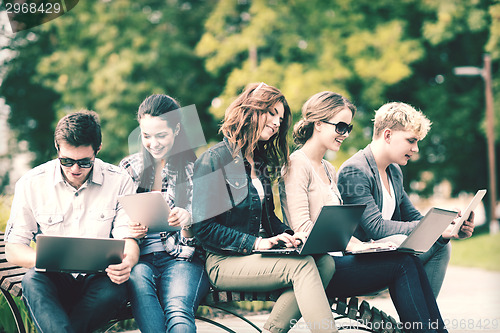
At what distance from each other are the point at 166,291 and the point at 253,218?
0.63 m

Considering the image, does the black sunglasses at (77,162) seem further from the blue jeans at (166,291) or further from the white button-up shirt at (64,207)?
the blue jeans at (166,291)

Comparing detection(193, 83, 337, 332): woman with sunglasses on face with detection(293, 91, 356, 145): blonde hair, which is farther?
detection(293, 91, 356, 145): blonde hair

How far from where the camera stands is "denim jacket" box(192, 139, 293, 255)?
3.42 meters

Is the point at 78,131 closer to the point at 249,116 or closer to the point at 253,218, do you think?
the point at 249,116

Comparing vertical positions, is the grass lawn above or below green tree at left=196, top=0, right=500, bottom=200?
below

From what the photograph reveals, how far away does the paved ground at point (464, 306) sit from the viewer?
17.1 ft

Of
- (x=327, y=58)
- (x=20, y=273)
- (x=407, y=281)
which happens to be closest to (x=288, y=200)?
(x=407, y=281)

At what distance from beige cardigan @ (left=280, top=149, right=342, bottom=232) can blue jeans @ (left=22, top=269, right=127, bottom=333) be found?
1.08 meters

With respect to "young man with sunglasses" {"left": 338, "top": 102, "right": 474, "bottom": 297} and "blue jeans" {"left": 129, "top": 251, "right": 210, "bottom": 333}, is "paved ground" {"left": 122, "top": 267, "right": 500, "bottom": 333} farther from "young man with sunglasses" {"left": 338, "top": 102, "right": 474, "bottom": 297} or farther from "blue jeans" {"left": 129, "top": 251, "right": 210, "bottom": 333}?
"blue jeans" {"left": 129, "top": 251, "right": 210, "bottom": 333}

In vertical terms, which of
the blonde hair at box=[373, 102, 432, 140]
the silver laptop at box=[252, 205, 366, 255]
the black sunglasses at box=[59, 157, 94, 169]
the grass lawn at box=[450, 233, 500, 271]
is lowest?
the grass lawn at box=[450, 233, 500, 271]

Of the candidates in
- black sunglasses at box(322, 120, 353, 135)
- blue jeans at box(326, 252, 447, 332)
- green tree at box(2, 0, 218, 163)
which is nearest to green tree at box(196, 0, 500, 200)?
green tree at box(2, 0, 218, 163)

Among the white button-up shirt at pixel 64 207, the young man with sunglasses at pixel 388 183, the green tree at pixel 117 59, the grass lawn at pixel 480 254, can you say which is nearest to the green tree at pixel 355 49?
the green tree at pixel 117 59

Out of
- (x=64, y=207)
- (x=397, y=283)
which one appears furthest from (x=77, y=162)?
(x=397, y=283)

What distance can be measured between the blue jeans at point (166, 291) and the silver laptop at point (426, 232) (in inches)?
36.1
